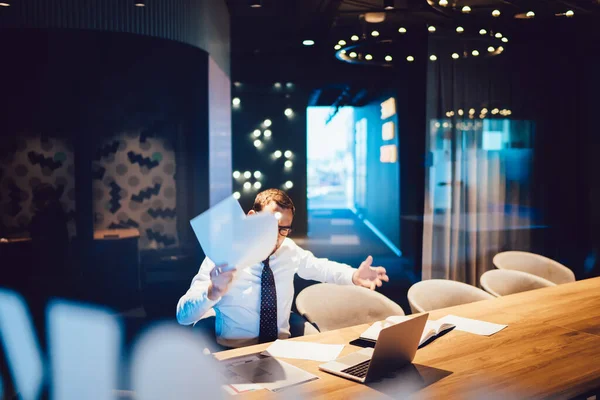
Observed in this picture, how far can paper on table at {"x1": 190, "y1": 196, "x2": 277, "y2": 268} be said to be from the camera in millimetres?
1886

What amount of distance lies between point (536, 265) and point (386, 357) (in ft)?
10.3

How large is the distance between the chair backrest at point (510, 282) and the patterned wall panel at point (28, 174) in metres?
5.30

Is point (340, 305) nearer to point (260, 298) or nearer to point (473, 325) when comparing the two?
point (260, 298)

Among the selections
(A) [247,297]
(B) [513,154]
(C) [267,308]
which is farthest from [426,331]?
(B) [513,154]

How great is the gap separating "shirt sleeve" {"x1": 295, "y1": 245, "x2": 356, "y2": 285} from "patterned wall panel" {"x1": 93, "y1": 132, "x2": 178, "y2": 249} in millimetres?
4506

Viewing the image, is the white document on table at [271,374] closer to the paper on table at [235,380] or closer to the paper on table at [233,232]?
the paper on table at [235,380]

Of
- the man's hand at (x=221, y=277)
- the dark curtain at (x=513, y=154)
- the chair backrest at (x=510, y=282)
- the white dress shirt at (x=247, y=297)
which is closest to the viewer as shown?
the man's hand at (x=221, y=277)

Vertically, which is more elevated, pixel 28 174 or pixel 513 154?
pixel 513 154

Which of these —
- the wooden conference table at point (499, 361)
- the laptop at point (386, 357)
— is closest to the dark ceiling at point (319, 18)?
the wooden conference table at point (499, 361)

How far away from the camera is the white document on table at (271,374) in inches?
75.4

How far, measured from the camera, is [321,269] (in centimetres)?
305

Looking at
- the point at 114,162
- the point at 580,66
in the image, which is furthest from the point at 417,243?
the point at 114,162

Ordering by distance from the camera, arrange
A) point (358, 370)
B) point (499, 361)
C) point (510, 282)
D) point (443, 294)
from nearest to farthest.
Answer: point (358, 370) < point (499, 361) < point (443, 294) < point (510, 282)

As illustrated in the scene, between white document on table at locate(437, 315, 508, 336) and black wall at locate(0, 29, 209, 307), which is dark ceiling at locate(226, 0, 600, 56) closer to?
black wall at locate(0, 29, 209, 307)
